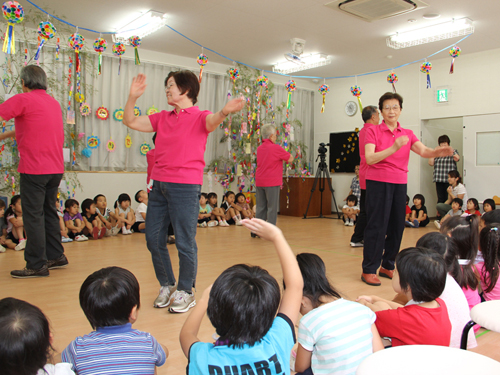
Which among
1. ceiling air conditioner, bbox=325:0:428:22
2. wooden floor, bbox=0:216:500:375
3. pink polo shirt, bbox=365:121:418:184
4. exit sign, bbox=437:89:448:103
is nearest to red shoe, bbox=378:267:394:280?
wooden floor, bbox=0:216:500:375

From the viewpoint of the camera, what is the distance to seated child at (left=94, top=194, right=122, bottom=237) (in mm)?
5391

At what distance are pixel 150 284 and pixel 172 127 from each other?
1168mm

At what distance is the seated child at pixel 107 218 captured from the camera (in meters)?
5.39

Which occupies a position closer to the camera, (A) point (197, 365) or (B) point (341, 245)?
(A) point (197, 365)

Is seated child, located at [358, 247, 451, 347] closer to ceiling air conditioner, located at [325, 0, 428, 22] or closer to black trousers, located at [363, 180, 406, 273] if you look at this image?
black trousers, located at [363, 180, 406, 273]

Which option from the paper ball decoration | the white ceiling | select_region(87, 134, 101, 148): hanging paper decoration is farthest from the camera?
select_region(87, 134, 101, 148): hanging paper decoration

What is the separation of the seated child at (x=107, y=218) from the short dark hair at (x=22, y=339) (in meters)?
4.64

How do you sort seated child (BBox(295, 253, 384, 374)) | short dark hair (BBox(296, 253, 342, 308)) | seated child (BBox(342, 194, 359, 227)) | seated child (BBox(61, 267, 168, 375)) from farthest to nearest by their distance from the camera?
seated child (BBox(342, 194, 359, 227)) → short dark hair (BBox(296, 253, 342, 308)) → seated child (BBox(295, 253, 384, 374)) → seated child (BBox(61, 267, 168, 375))

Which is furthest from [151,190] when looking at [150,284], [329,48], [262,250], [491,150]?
[491,150]

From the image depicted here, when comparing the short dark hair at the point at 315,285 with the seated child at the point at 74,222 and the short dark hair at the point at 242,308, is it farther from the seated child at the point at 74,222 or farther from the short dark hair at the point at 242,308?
the seated child at the point at 74,222

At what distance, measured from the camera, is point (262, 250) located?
438 cm

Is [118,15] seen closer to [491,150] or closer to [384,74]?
[384,74]

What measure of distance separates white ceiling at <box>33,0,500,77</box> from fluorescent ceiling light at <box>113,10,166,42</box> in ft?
0.30

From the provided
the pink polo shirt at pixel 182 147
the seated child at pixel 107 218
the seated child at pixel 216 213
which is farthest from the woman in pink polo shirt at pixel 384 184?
the seated child at pixel 216 213
